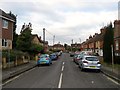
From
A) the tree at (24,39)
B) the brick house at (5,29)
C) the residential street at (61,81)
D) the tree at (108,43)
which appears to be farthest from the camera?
the tree at (24,39)

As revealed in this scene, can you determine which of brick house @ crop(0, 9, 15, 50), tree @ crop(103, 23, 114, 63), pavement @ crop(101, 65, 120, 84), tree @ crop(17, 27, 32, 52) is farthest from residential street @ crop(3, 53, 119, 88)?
tree @ crop(17, 27, 32, 52)

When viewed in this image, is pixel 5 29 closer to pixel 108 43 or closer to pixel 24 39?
pixel 24 39

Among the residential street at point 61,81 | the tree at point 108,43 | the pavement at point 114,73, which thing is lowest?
the residential street at point 61,81

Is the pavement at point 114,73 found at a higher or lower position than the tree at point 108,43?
lower

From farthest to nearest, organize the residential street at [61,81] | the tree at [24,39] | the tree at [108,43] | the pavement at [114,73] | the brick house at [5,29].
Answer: the tree at [24,39]
the brick house at [5,29]
the tree at [108,43]
the pavement at [114,73]
the residential street at [61,81]

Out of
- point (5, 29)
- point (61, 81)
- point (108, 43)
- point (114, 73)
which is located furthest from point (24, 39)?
point (61, 81)

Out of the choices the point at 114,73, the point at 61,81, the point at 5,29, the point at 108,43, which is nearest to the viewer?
the point at 61,81

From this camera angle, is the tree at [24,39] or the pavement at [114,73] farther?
the tree at [24,39]

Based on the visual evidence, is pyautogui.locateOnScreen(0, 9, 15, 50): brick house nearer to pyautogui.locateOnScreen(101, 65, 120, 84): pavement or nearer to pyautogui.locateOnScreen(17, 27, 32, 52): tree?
pyautogui.locateOnScreen(17, 27, 32, 52): tree

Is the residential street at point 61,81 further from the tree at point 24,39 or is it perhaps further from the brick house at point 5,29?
the tree at point 24,39

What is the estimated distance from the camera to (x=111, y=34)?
3155 centimetres

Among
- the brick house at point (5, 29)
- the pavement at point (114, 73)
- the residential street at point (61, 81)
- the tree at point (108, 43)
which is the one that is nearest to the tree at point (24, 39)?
the brick house at point (5, 29)

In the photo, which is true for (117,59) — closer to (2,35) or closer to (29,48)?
(2,35)

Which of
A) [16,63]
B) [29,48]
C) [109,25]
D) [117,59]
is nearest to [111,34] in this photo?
[109,25]
